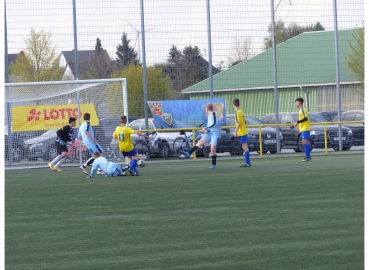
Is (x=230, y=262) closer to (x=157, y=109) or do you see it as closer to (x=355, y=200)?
(x=355, y=200)

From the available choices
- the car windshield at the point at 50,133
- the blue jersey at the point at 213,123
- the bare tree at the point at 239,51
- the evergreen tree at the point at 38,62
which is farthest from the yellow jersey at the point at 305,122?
the evergreen tree at the point at 38,62

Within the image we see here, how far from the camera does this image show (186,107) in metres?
30.9

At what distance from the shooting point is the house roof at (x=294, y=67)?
32.2m

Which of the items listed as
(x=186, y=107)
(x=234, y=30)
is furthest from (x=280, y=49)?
(x=186, y=107)

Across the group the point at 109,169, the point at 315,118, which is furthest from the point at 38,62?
the point at 109,169

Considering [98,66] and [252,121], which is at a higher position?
[98,66]

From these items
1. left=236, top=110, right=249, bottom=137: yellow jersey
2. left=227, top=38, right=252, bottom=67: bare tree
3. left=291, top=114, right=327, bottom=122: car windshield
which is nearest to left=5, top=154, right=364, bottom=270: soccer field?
left=236, top=110, right=249, bottom=137: yellow jersey

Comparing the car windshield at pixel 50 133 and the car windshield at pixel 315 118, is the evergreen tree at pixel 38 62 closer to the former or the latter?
the car windshield at pixel 50 133

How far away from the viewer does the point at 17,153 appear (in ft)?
90.1

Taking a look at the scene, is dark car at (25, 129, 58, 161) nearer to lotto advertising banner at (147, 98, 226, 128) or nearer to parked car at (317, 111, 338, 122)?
lotto advertising banner at (147, 98, 226, 128)

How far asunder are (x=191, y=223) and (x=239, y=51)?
2168 centimetres

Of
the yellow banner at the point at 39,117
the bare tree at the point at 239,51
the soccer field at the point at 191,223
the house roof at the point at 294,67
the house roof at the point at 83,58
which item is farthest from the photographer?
the house roof at the point at 294,67

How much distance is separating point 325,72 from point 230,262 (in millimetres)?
27254

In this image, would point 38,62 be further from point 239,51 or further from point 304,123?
point 304,123
